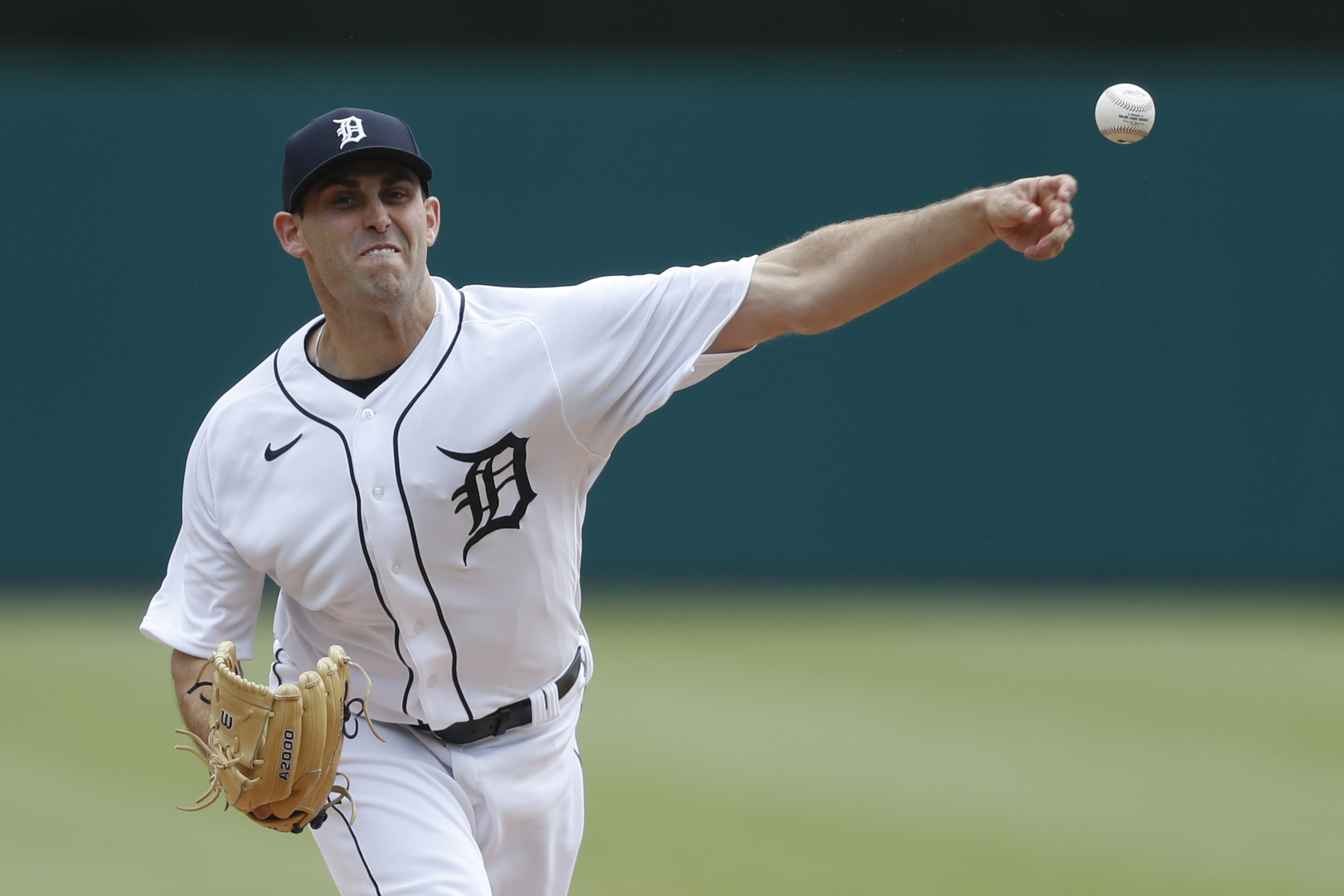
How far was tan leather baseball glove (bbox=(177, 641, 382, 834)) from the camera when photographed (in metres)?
3.15

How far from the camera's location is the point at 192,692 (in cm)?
346

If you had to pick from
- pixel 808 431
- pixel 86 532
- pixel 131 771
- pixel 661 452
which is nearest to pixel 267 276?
pixel 86 532

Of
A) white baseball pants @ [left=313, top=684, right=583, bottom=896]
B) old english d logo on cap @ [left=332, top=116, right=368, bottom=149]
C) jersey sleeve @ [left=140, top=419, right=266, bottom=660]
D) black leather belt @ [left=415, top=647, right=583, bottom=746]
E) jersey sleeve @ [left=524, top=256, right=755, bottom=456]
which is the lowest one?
white baseball pants @ [left=313, top=684, right=583, bottom=896]

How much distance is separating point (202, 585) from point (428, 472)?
58 centimetres

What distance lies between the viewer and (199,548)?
348 cm

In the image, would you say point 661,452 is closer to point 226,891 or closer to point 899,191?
point 899,191

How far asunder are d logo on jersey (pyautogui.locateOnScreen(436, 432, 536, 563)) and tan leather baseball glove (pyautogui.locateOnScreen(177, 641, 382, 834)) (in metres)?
0.40

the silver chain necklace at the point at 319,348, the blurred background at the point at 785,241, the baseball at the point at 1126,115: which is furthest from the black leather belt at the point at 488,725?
the blurred background at the point at 785,241

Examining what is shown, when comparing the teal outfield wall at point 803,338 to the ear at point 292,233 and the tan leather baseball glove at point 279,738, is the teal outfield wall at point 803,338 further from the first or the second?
the tan leather baseball glove at point 279,738

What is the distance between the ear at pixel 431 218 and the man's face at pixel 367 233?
50mm

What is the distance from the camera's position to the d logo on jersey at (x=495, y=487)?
3367mm

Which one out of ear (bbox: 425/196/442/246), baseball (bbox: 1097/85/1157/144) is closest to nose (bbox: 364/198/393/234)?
ear (bbox: 425/196/442/246)

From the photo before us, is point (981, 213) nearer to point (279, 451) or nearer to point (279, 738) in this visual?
point (279, 451)

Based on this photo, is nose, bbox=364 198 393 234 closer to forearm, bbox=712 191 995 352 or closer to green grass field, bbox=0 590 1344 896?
forearm, bbox=712 191 995 352
